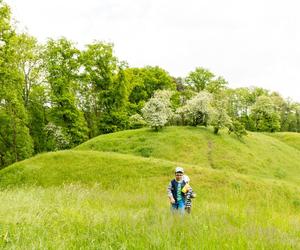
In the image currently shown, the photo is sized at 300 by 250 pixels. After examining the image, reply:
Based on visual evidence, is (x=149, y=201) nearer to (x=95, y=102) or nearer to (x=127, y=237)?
(x=127, y=237)

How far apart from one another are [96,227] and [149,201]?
5.56 metres

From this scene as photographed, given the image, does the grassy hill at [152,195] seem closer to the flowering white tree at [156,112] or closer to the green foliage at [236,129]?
the green foliage at [236,129]

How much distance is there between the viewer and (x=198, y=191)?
25625 mm

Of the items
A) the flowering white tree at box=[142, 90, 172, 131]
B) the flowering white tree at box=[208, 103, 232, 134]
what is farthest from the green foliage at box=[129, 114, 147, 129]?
the flowering white tree at box=[208, 103, 232, 134]

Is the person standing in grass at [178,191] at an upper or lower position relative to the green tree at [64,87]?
lower

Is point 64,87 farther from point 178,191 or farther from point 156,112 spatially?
point 178,191

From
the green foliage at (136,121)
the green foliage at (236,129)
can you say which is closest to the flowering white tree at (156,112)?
the green foliage at (136,121)

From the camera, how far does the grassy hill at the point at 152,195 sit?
20.8 feet

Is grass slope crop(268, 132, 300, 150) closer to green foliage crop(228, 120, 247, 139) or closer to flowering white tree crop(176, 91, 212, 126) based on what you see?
green foliage crop(228, 120, 247, 139)

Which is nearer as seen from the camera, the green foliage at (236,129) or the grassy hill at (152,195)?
the grassy hill at (152,195)

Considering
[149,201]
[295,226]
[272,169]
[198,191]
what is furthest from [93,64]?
[295,226]

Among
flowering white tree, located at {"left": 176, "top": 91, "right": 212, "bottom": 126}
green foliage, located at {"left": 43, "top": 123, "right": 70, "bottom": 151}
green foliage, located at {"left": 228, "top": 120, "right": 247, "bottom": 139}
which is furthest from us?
green foliage, located at {"left": 43, "top": 123, "right": 70, "bottom": 151}

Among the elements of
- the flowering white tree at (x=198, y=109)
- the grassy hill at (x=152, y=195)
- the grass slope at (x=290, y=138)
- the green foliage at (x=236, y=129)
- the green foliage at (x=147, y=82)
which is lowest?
the grassy hill at (x=152, y=195)

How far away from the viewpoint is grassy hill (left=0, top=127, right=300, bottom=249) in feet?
20.8
